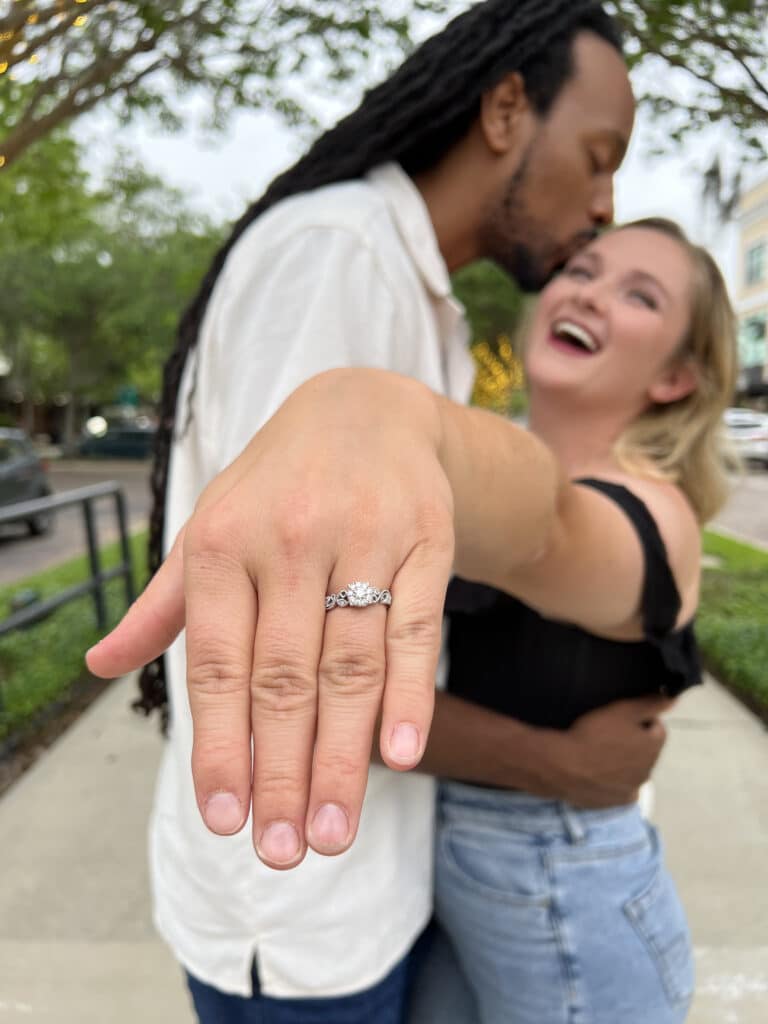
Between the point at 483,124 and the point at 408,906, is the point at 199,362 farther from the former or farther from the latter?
the point at 408,906

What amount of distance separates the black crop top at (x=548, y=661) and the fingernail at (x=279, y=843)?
2.31 ft

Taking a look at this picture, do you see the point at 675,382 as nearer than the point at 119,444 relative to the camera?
Yes

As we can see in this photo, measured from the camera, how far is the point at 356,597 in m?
0.52

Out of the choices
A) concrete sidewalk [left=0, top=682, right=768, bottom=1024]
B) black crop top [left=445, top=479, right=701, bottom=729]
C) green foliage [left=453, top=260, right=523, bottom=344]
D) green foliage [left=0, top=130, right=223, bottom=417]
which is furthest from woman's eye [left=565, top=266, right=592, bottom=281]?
green foliage [left=0, top=130, right=223, bottom=417]

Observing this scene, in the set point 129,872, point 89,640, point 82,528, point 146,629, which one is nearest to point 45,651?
point 89,640

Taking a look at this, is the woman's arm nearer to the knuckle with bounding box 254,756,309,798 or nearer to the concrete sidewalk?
the knuckle with bounding box 254,756,309,798

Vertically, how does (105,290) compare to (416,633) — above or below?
below

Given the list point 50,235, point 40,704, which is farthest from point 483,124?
point 50,235

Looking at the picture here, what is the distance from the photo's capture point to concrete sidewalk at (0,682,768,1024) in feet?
7.43

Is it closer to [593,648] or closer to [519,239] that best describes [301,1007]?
[593,648]

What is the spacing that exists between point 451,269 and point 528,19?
0.45 m

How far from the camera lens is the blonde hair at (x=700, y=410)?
1478 millimetres

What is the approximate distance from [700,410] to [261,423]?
1000 millimetres

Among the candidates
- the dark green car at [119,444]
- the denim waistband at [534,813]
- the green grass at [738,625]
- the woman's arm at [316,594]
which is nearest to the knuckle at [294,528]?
the woman's arm at [316,594]
